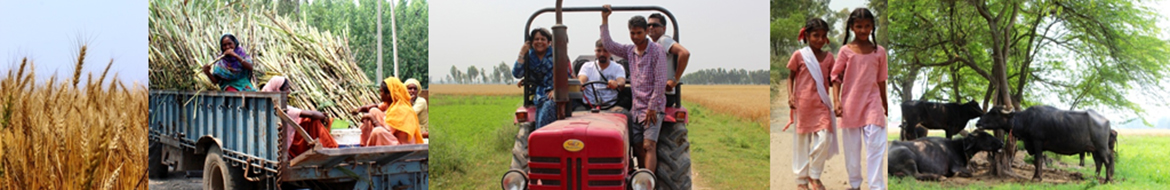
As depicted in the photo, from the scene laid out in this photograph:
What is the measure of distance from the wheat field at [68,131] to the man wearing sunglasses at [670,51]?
10.4 feet

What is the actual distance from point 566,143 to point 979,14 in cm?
306

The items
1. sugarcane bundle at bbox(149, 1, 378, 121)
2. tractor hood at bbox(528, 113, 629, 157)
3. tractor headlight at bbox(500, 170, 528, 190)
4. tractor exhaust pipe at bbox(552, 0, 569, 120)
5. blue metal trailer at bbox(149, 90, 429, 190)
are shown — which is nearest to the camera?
tractor hood at bbox(528, 113, 629, 157)

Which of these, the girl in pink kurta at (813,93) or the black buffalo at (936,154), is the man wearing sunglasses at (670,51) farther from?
the black buffalo at (936,154)

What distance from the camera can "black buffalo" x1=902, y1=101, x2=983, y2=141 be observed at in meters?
6.32

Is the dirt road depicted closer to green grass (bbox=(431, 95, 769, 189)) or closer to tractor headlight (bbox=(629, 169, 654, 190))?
green grass (bbox=(431, 95, 769, 189))

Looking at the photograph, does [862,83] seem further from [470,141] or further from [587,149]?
[470,141]

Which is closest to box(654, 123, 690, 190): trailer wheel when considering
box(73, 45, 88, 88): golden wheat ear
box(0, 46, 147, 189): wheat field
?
box(0, 46, 147, 189): wheat field

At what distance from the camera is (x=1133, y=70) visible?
244 inches

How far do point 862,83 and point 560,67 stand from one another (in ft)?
5.94

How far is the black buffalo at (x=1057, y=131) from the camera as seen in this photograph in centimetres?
621

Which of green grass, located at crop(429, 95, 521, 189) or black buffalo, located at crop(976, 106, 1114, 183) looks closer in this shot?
black buffalo, located at crop(976, 106, 1114, 183)

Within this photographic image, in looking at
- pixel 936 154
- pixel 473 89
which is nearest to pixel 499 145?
pixel 473 89

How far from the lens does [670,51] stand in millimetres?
5793

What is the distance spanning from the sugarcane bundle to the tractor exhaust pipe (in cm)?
123
